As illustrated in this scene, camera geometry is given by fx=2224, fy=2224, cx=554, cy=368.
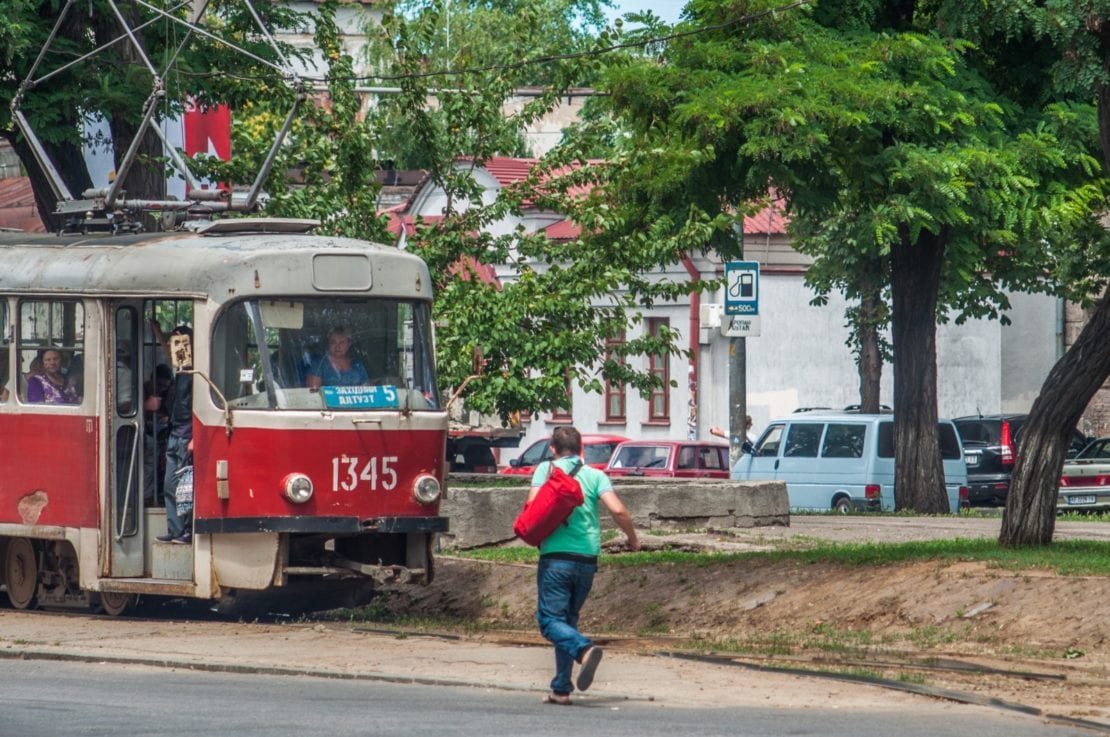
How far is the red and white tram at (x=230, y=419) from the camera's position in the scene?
16.5 m

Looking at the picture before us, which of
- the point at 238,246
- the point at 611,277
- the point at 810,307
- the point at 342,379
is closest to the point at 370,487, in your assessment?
the point at 342,379

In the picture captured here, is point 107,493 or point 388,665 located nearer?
point 388,665

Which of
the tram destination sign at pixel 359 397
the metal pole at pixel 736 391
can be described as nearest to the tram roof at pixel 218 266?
the tram destination sign at pixel 359 397

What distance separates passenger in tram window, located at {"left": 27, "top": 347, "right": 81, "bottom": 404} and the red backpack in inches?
251

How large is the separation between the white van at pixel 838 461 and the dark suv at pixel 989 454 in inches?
88.9

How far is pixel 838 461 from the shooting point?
36094 mm

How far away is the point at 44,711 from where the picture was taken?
11.7 meters

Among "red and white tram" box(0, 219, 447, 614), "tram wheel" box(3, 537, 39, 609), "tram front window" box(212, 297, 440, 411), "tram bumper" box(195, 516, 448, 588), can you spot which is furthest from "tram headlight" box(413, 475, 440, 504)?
"tram wheel" box(3, 537, 39, 609)

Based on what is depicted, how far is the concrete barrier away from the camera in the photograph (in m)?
21.9

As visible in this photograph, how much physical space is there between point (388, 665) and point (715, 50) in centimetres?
969

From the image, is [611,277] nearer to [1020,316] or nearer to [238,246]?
[238,246]

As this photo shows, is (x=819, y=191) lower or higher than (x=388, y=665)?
higher

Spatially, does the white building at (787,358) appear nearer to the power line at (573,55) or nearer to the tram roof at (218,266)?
Result: the power line at (573,55)

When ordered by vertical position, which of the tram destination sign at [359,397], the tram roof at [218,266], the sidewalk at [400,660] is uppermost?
the tram roof at [218,266]
